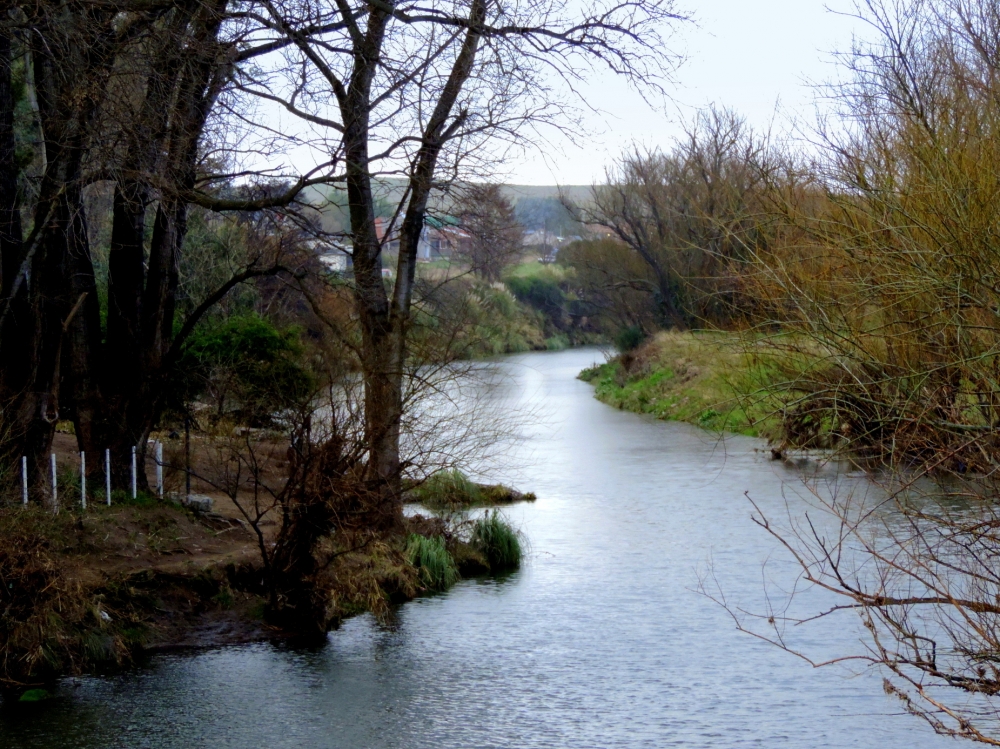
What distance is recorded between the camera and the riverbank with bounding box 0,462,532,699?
10196 millimetres

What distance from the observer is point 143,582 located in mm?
12117

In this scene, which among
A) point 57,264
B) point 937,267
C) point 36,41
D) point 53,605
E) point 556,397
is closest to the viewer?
point 937,267

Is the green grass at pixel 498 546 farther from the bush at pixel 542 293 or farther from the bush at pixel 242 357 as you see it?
the bush at pixel 542 293

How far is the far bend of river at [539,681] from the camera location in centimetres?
929

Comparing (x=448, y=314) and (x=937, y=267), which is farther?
(x=448, y=314)

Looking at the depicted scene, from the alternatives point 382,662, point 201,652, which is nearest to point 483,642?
point 382,662

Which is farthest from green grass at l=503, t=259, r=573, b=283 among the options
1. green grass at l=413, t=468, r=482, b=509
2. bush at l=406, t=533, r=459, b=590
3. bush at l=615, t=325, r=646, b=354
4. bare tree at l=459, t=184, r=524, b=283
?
bush at l=406, t=533, r=459, b=590

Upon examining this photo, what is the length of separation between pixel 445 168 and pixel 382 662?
6.35 metres

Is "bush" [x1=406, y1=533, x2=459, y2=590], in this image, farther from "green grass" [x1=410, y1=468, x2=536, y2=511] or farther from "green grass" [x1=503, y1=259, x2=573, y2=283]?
"green grass" [x1=503, y1=259, x2=573, y2=283]

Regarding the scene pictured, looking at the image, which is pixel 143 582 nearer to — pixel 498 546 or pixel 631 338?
pixel 498 546

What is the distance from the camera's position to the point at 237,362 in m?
20.2

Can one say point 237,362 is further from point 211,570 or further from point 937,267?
point 937,267

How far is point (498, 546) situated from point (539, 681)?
4.73 metres

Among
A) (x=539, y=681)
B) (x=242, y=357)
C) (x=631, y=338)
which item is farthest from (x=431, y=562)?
(x=631, y=338)
